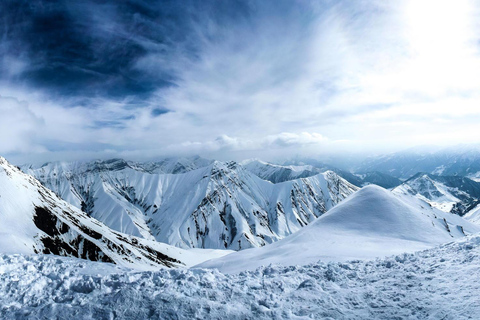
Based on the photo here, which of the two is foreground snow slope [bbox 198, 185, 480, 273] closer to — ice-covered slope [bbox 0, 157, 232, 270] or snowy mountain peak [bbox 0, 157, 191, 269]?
ice-covered slope [bbox 0, 157, 232, 270]

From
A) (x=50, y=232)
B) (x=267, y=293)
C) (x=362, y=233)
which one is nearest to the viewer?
(x=267, y=293)

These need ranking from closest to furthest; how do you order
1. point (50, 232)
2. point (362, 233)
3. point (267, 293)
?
point (267, 293) < point (362, 233) < point (50, 232)

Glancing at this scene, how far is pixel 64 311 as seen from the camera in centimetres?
1003

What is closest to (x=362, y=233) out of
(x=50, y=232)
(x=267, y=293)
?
(x=267, y=293)

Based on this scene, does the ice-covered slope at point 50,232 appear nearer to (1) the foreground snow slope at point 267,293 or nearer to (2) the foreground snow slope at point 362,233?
(2) the foreground snow slope at point 362,233

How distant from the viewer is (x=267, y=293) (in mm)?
11734

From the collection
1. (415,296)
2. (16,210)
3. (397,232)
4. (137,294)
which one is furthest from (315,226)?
(16,210)

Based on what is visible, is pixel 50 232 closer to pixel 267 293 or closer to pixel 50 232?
pixel 50 232

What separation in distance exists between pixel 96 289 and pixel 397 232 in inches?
1476

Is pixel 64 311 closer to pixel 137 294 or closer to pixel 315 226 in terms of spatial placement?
pixel 137 294

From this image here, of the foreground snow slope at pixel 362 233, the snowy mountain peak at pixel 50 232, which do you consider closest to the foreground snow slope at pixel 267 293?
the foreground snow slope at pixel 362 233

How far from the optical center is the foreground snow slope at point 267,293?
975 centimetres

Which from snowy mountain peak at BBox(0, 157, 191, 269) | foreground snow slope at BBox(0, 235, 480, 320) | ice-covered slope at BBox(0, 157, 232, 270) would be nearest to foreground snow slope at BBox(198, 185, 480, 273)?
foreground snow slope at BBox(0, 235, 480, 320)

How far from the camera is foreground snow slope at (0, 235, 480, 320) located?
975cm
